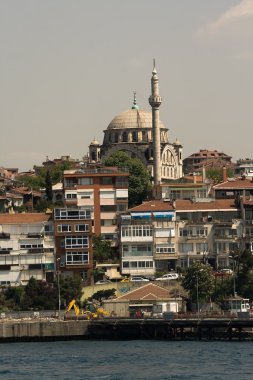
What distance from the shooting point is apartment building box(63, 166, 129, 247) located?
129250 mm

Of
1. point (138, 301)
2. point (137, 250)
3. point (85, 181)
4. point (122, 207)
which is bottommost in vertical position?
point (138, 301)

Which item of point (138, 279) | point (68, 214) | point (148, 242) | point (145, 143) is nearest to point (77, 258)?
point (68, 214)

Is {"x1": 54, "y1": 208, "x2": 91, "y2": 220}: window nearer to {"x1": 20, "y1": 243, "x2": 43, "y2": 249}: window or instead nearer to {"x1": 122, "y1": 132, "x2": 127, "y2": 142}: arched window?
{"x1": 20, "y1": 243, "x2": 43, "y2": 249}: window

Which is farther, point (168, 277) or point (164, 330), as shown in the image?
point (168, 277)

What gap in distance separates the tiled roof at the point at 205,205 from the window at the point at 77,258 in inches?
470

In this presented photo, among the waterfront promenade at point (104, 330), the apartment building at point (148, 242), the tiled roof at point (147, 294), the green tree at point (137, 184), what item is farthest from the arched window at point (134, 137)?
the waterfront promenade at point (104, 330)

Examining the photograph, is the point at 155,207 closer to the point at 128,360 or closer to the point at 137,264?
the point at 137,264

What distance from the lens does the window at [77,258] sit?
119000 mm

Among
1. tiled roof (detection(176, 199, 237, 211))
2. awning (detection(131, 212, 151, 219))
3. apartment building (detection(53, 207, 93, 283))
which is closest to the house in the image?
apartment building (detection(53, 207, 93, 283))

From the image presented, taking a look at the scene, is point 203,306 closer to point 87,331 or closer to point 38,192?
point 87,331

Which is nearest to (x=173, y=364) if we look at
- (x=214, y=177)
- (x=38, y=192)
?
(x=38, y=192)

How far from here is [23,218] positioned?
124m

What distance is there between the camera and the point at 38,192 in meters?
157

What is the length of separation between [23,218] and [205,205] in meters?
15.7
